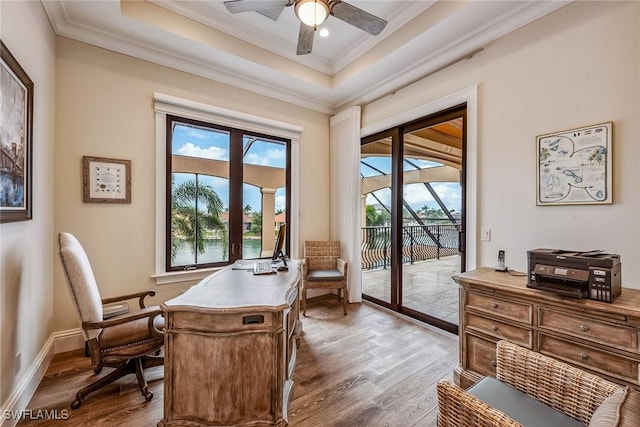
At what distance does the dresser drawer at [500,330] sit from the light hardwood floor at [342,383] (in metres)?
0.55

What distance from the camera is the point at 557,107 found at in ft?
7.31

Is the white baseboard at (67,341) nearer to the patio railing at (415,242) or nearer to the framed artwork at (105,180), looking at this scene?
the framed artwork at (105,180)

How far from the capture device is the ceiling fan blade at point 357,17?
2.09m

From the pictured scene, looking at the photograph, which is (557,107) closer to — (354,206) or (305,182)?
(354,206)

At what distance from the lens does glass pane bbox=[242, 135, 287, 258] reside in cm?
382

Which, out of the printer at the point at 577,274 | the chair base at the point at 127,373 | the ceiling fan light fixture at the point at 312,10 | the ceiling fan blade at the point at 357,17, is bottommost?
the chair base at the point at 127,373

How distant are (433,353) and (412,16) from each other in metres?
3.35

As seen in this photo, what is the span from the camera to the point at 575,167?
2119 millimetres

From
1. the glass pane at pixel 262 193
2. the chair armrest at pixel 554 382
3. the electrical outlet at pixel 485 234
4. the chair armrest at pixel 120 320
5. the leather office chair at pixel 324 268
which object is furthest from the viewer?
the glass pane at pixel 262 193

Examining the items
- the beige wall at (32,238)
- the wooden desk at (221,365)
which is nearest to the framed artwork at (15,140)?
Answer: the beige wall at (32,238)

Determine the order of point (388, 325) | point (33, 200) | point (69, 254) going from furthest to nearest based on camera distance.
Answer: point (388, 325) → point (33, 200) → point (69, 254)

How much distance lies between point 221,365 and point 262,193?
2698 mm

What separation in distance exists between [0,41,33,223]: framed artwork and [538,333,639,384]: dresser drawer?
10.9ft

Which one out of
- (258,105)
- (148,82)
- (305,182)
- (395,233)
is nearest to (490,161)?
(395,233)
